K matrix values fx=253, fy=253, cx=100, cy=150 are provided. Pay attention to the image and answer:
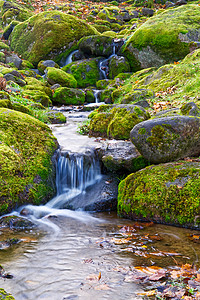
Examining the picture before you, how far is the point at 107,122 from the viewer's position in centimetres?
760

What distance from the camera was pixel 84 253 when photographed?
332 centimetres

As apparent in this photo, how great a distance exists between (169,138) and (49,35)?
18684 millimetres

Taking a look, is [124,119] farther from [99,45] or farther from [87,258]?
[99,45]

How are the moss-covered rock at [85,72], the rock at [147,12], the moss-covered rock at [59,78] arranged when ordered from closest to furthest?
the moss-covered rock at [59,78], the moss-covered rock at [85,72], the rock at [147,12]

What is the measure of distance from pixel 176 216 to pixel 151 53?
43.9ft

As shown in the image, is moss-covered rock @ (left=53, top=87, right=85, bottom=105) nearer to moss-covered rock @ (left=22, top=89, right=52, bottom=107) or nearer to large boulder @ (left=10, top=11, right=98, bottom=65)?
moss-covered rock @ (left=22, top=89, right=52, bottom=107)

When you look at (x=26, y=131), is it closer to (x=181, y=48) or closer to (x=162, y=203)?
(x=162, y=203)

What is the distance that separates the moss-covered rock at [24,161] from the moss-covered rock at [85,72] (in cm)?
1130

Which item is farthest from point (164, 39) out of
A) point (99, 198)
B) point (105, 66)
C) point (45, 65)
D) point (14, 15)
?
point (14, 15)

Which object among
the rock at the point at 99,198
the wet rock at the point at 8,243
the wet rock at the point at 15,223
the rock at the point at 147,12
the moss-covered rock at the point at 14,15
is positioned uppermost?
the rock at the point at 147,12

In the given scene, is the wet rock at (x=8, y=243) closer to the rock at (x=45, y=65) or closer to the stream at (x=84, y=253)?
the stream at (x=84, y=253)

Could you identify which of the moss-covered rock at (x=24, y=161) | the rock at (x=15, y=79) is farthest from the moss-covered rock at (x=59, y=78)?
the moss-covered rock at (x=24, y=161)

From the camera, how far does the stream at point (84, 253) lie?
2.49 m

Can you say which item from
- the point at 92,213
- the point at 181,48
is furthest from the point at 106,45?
the point at 92,213
